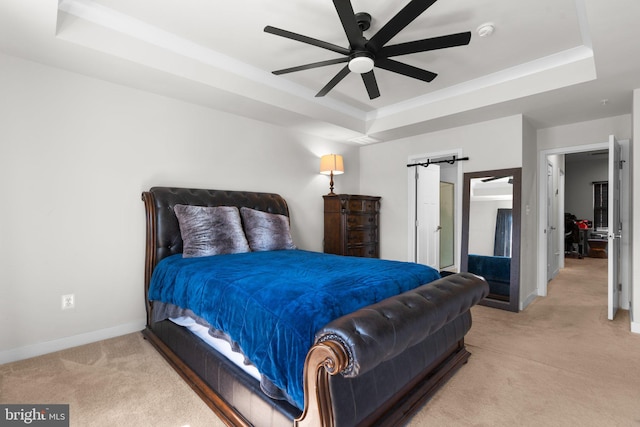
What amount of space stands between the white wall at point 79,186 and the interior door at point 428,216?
3.10 m

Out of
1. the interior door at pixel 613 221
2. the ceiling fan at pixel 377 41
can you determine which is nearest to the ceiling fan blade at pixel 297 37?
the ceiling fan at pixel 377 41

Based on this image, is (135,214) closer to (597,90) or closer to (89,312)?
(89,312)

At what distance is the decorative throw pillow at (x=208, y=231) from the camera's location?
8.96ft

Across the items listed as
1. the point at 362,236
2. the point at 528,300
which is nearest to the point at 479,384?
the point at 528,300

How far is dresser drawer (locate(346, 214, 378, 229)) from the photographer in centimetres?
446

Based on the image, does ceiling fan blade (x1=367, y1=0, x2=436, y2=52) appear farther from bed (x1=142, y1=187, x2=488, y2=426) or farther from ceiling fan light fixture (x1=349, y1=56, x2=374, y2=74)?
bed (x1=142, y1=187, x2=488, y2=426)

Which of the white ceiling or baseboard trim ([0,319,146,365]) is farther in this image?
baseboard trim ([0,319,146,365])

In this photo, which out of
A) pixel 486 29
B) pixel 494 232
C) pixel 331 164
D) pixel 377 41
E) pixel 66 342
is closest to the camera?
pixel 377 41

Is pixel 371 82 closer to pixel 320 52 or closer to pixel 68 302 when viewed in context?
pixel 320 52

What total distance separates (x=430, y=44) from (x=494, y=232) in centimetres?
279

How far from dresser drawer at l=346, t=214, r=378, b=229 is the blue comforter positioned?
6.44 feet

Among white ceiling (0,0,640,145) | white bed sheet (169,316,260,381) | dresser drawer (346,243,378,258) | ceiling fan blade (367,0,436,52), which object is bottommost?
white bed sheet (169,316,260,381)

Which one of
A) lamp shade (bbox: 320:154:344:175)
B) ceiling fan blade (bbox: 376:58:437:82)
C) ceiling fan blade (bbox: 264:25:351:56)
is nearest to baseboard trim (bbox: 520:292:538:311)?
lamp shade (bbox: 320:154:344:175)

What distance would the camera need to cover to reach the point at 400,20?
1.78 metres
